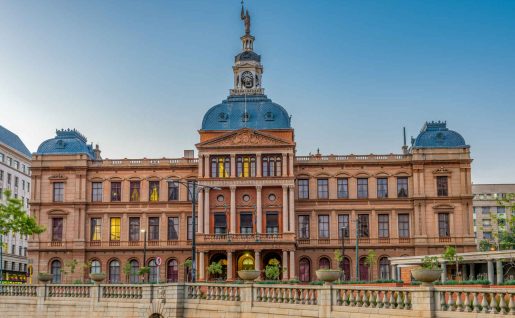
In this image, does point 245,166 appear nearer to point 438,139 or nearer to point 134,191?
point 134,191

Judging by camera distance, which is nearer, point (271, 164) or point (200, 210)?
point (200, 210)

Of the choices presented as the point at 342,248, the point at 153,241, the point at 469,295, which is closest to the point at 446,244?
the point at 342,248

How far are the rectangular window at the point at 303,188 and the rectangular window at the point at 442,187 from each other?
13.5 metres

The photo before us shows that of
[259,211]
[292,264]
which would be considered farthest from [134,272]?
[292,264]

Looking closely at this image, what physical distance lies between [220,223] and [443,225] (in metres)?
23.0

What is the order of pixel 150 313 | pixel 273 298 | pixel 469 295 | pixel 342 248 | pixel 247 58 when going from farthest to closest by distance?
1. pixel 247 58
2. pixel 342 248
3. pixel 150 313
4. pixel 273 298
5. pixel 469 295

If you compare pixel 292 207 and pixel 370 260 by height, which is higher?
pixel 292 207

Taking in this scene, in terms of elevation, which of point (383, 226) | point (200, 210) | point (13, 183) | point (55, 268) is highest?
point (13, 183)

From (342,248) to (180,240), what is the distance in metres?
17.2

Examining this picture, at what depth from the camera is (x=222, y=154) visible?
75625 millimetres

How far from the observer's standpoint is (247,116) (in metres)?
78.9

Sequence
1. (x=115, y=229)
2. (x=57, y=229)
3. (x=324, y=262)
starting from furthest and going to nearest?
(x=115, y=229), (x=57, y=229), (x=324, y=262)

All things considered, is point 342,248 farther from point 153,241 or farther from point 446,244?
point 153,241

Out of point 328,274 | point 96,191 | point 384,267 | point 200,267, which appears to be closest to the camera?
point 328,274
